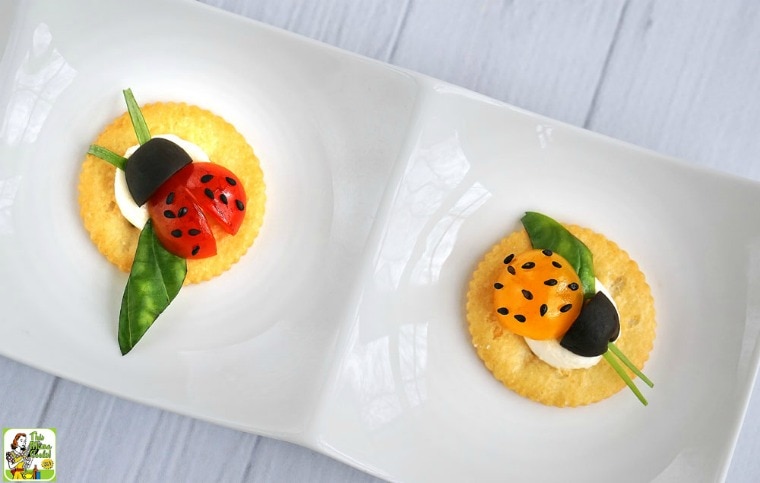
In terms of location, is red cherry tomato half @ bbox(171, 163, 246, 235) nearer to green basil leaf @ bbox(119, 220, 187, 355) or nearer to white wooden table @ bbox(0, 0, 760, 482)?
green basil leaf @ bbox(119, 220, 187, 355)

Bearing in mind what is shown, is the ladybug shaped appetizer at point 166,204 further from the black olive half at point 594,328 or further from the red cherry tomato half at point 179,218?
the black olive half at point 594,328

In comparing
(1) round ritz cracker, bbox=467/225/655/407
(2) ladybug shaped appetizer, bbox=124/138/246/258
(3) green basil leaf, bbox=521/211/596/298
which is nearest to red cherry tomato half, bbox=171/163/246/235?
(2) ladybug shaped appetizer, bbox=124/138/246/258

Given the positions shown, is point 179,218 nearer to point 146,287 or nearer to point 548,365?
point 146,287

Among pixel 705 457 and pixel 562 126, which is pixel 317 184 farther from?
pixel 705 457

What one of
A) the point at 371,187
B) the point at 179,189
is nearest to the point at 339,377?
the point at 371,187

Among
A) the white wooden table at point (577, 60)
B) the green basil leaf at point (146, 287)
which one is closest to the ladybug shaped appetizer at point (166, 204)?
the green basil leaf at point (146, 287)
